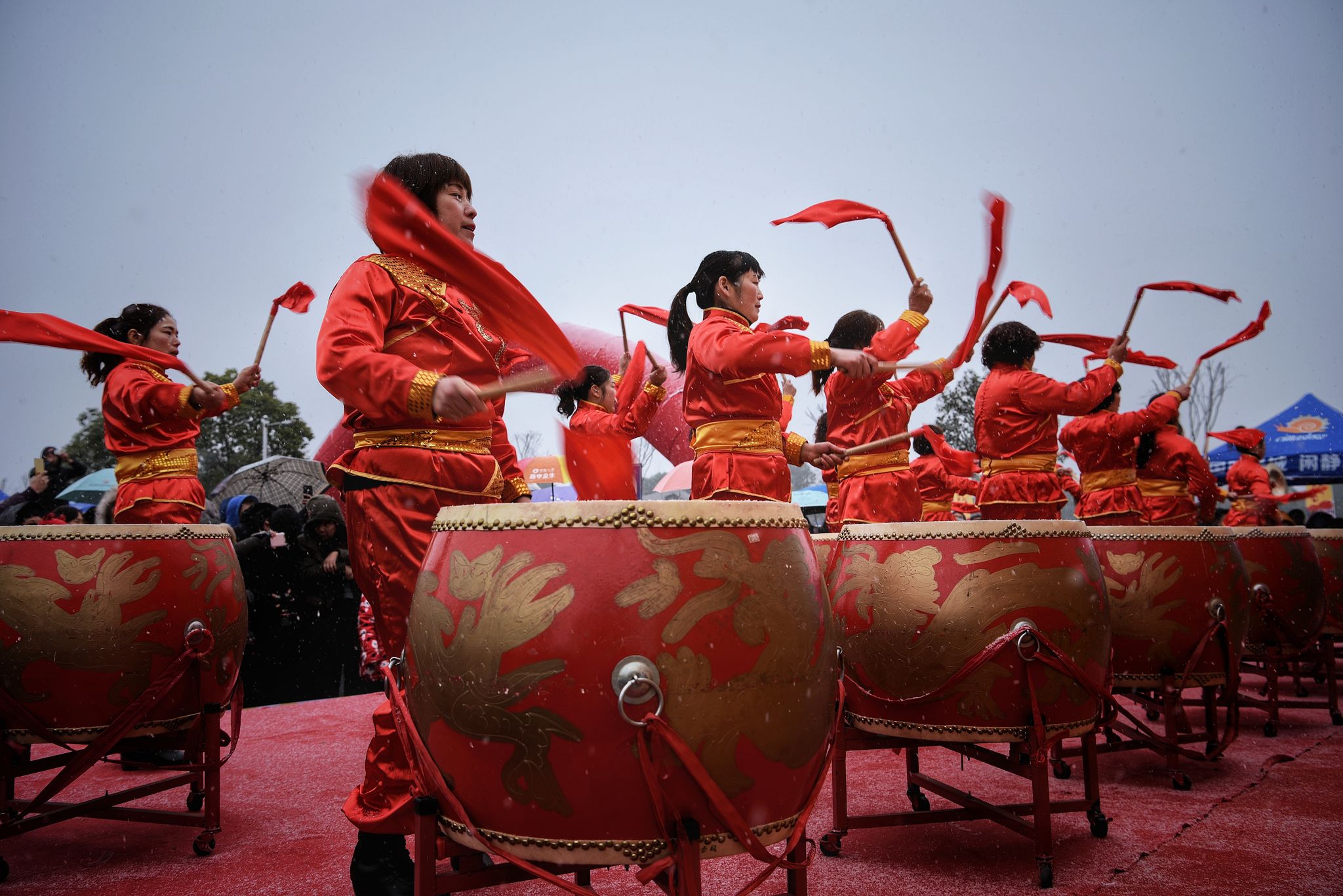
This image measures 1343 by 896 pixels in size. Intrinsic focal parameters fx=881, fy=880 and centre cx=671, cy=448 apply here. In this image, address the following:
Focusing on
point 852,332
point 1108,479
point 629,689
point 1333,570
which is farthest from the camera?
point 1108,479

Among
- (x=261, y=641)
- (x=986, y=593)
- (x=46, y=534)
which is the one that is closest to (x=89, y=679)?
(x=46, y=534)

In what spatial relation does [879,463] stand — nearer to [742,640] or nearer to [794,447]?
[794,447]

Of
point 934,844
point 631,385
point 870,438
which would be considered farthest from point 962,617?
point 631,385

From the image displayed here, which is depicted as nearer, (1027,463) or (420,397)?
(420,397)

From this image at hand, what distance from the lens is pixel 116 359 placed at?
11.9ft

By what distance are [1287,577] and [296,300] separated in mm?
4450

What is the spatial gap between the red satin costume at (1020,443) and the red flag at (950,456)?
2107 millimetres

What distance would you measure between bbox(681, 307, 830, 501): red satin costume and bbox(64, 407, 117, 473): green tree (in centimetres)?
2222

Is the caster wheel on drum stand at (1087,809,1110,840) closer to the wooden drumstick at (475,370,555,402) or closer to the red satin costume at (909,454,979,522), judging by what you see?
the wooden drumstick at (475,370,555,402)

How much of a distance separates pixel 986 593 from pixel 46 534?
2329mm

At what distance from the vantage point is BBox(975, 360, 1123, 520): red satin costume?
4152 mm

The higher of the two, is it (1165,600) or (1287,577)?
(1165,600)

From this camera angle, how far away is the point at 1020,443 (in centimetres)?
427

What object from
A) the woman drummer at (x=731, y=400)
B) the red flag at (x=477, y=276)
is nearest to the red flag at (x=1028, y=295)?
the woman drummer at (x=731, y=400)
